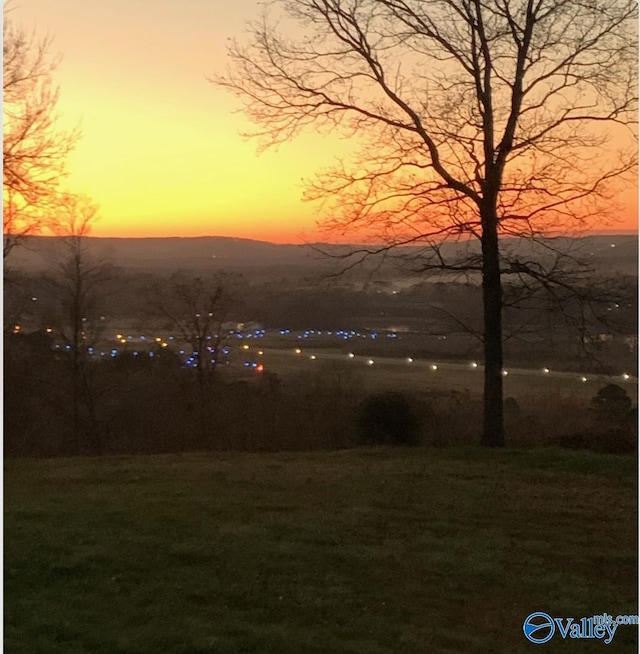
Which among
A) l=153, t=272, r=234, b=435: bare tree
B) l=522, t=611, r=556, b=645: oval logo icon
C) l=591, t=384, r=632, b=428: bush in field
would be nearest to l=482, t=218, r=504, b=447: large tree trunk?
l=591, t=384, r=632, b=428: bush in field

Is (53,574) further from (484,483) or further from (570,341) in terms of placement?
(570,341)

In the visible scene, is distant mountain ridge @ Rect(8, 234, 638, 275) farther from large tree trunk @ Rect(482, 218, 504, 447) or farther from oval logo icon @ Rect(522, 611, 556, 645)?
oval logo icon @ Rect(522, 611, 556, 645)

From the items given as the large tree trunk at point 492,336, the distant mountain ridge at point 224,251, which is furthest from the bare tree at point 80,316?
the large tree trunk at point 492,336

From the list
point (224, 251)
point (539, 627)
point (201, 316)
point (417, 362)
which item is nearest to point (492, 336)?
point (417, 362)

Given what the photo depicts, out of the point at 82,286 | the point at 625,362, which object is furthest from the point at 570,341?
the point at 82,286

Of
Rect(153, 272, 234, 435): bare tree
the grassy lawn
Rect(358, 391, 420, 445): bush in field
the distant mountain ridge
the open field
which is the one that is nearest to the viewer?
the grassy lawn

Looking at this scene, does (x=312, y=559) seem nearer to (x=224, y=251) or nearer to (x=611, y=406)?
(x=224, y=251)

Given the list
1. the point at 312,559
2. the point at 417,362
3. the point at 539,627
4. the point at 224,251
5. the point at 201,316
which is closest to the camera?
the point at 539,627
